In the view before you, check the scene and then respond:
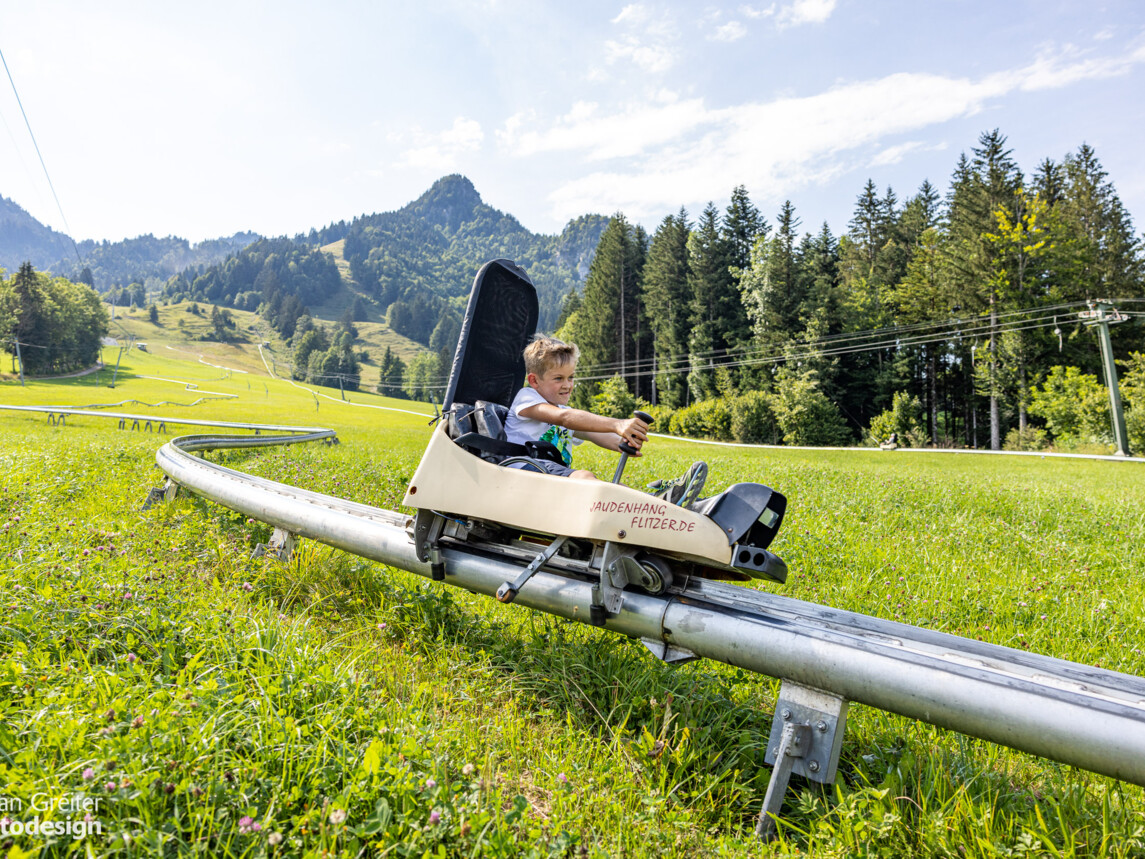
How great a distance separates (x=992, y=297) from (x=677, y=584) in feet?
188

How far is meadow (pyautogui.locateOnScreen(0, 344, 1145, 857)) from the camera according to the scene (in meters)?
1.98

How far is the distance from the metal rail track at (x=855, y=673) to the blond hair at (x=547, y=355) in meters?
1.25

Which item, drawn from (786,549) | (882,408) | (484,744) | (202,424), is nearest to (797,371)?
(882,408)

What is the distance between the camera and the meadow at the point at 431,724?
1983mm

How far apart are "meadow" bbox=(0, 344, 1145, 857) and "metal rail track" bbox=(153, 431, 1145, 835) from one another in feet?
0.98

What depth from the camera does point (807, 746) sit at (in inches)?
94.2

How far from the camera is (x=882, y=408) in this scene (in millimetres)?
55844

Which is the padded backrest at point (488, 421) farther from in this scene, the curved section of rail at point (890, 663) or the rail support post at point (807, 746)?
the rail support post at point (807, 746)

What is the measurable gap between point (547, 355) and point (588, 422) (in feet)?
2.17

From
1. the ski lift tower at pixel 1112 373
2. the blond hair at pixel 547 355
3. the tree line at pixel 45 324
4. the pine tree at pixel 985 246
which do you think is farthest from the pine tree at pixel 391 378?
the blond hair at pixel 547 355

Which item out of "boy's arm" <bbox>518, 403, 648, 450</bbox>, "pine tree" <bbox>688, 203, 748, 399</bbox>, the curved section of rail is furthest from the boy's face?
"pine tree" <bbox>688, 203, 748, 399</bbox>

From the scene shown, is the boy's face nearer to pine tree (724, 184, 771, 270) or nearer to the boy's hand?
the boy's hand

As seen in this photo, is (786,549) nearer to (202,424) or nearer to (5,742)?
(5,742)

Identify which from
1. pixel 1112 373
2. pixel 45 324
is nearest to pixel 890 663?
pixel 1112 373
